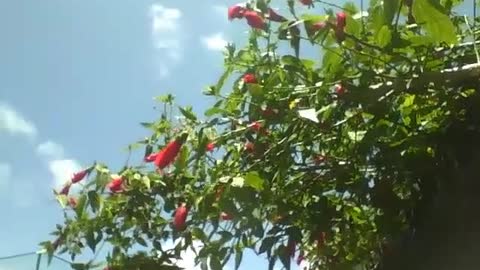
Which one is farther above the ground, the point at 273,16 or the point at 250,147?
the point at 273,16

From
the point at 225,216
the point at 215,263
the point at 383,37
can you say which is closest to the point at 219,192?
the point at 225,216

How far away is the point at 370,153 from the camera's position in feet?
4.29

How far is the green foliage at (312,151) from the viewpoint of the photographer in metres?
1.11

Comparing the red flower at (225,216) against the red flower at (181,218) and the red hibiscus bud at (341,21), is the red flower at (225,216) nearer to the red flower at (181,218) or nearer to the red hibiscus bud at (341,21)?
the red flower at (181,218)

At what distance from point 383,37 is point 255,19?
36 cm

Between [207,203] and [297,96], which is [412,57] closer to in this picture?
[297,96]

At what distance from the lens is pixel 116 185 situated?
151 centimetres

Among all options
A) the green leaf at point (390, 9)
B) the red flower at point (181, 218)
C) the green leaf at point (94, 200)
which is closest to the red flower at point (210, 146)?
the red flower at point (181, 218)

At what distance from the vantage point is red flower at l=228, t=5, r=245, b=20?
1.33 meters

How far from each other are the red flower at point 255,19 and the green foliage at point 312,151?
0.05m

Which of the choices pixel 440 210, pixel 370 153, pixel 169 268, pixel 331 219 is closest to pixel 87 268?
pixel 169 268

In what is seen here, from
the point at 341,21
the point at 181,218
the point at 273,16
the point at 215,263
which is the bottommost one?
the point at 215,263

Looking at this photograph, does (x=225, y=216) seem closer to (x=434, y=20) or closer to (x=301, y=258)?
(x=301, y=258)

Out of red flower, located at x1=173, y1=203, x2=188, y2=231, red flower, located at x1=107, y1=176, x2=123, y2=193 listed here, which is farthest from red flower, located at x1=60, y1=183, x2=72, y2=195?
red flower, located at x1=173, y1=203, x2=188, y2=231
